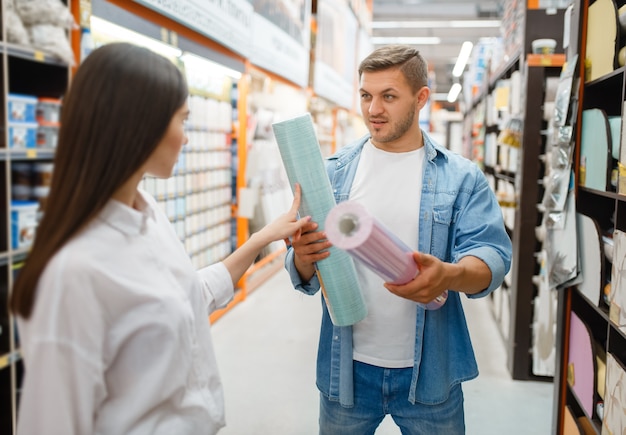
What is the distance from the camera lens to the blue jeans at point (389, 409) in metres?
1.76

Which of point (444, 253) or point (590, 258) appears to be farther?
point (590, 258)

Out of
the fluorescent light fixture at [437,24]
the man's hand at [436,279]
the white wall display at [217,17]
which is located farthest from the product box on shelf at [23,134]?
the fluorescent light fixture at [437,24]

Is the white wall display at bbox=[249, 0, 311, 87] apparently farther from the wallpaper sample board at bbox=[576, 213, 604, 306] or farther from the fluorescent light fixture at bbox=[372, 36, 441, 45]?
the fluorescent light fixture at bbox=[372, 36, 441, 45]

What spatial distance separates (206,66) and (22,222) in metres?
3.03

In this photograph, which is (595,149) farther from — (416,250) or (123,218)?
(123,218)

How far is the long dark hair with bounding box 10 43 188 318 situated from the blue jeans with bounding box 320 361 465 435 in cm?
102

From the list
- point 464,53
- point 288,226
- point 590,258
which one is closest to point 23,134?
point 288,226

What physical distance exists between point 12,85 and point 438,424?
2277mm

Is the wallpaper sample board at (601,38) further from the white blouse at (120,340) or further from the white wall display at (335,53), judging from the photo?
the white wall display at (335,53)

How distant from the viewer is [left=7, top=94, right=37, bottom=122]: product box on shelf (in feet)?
7.84

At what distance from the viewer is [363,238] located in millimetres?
1184

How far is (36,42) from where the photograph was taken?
8.11 ft

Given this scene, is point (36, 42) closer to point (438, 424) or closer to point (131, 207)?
point (131, 207)

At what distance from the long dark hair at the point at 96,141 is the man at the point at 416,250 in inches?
28.7
